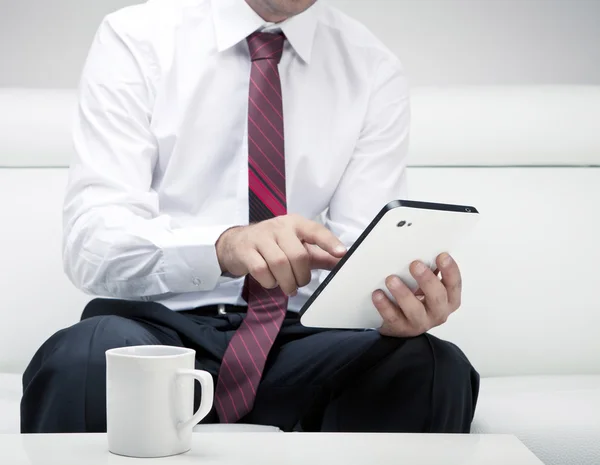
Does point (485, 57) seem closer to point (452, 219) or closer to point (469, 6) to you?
point (469, 6)

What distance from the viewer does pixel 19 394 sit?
4.58ft

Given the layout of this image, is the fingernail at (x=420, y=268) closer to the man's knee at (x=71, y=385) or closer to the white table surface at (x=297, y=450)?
the white table surface at (x=297, y=450)

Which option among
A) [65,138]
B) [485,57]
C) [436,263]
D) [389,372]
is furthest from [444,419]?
[485,57]

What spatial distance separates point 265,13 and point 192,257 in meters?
0.50

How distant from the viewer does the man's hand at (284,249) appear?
1000mm

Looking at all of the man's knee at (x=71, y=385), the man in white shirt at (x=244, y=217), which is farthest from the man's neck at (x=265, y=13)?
the man's knee at (x=71, y=385)

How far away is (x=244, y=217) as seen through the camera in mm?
1385

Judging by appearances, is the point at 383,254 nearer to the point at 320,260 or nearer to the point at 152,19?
the point at 320,260

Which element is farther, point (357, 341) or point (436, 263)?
point (357, 341)

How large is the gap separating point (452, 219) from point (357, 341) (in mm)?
285

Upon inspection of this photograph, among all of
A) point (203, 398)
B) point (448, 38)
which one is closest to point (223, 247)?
point (203, 398)

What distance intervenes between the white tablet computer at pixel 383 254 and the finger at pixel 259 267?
6 cm

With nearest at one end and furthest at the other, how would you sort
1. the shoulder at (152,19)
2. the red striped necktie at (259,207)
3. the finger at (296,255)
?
the finger at (296,255)
the red striped necktie at (259,207)
the shoulder at (152,19)

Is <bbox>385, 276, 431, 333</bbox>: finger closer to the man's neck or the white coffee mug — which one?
the white coffee mug
